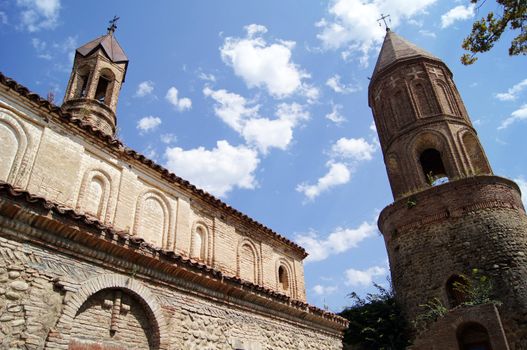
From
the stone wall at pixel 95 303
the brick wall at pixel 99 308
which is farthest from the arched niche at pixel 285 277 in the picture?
the stone wall at pixel 95 303

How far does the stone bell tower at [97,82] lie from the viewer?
1498 cm

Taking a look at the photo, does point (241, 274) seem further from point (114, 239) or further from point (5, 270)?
point (5, 270)

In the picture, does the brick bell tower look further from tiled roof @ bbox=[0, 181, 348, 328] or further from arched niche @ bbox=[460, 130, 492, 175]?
tiled roof @ bbox=[0, 181, 348, 328]

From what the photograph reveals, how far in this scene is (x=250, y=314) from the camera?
10.1m

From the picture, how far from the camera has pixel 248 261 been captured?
1368 cm

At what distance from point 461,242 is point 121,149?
13297mm

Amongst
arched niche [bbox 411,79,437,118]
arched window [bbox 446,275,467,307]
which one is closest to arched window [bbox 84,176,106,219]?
arched window [bbox 446,275,467,307]

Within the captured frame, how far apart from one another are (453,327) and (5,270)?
1290cm

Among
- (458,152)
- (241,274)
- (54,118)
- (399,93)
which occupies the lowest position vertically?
(241,274)

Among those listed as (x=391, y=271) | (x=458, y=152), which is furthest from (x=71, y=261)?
(x=458, y=152)

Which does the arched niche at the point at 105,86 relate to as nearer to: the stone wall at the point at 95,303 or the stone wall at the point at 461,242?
the stone wall at the point at 95,303

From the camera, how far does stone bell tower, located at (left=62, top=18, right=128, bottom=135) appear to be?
15.0 m

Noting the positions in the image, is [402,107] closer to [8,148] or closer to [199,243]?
[199,243]

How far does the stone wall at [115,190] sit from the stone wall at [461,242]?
6.68 metres
